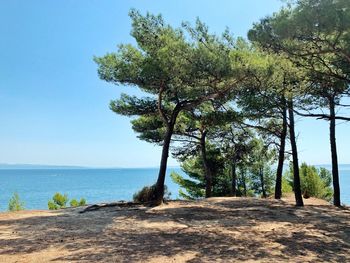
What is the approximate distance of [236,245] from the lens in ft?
20.4

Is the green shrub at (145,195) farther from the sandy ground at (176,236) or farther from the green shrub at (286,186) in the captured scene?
the green shrub at (286,186)

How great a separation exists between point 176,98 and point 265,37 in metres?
5.07

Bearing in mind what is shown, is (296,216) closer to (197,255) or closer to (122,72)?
(197,255)

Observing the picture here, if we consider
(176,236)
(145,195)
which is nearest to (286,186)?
(145,195)

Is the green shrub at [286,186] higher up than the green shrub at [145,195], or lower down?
higher up

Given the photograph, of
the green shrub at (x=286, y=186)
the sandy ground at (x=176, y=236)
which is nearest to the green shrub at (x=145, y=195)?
the sandy ground at (x=176, y=236)

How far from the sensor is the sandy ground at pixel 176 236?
5438 millimetres

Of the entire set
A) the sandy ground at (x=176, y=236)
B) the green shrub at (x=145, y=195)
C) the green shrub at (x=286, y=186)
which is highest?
the green shrub at (x=286, y=186)

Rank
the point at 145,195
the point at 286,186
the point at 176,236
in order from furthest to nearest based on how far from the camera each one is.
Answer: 1. the point at 286,186
2. the point at 145,195
3. the point at 176,236

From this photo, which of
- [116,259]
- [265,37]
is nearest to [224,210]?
[265,37]

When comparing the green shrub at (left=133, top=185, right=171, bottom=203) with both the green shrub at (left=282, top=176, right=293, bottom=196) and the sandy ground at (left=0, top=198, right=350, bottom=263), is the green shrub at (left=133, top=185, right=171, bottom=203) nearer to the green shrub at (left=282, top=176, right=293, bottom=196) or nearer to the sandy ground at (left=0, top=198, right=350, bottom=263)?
the sandy ground at (left=0, top=198, right=350, bottom=263)

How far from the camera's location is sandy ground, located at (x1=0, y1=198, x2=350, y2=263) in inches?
214

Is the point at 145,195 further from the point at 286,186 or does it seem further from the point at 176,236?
the point at 286,186

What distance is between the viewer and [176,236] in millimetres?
6992
